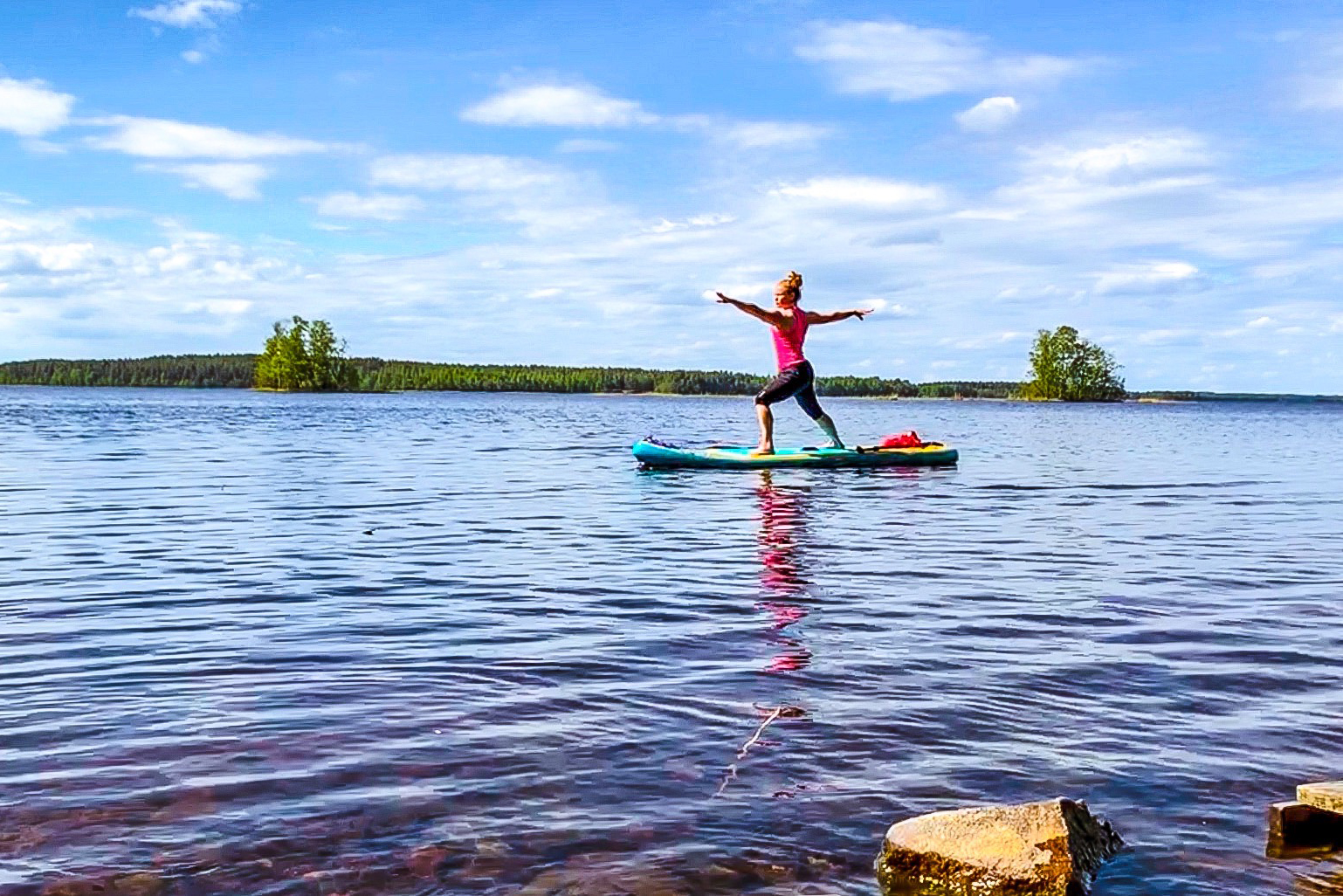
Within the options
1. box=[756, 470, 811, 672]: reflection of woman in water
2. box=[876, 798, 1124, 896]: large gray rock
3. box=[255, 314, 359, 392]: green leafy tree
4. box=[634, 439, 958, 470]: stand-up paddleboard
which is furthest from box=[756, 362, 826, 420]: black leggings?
box=[255, 314, 359, 392]: green leafy tree

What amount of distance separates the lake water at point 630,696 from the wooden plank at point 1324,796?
0.25m

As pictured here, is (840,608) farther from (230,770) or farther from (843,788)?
(230,770)

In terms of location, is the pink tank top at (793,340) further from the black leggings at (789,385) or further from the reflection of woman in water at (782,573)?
the reflection of woman in water at (782,573)

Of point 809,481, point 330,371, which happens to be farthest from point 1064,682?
point 330,371

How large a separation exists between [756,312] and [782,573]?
424 inches

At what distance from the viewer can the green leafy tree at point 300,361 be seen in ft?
577

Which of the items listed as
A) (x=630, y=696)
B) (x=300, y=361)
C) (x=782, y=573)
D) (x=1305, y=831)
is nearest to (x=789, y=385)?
(x=782, y=573)

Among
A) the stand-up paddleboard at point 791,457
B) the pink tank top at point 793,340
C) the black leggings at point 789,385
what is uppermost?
the pink tank top at point 793,340

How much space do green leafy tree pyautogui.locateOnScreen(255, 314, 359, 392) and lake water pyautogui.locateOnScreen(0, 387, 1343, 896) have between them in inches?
6455

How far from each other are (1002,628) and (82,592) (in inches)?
293

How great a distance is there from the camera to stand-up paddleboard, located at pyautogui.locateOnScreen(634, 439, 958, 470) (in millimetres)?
24391

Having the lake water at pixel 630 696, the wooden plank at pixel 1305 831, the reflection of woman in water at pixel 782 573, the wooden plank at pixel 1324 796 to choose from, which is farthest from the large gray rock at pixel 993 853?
the reflection of woman in water at pixel 782 573

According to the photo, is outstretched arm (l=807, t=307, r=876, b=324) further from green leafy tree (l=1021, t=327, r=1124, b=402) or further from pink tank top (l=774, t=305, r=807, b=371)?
green leafy tree (l=1021, t=327, r=1124, b=402)

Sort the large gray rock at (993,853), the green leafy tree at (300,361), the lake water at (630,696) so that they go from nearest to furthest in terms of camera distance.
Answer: the large gray rock at (993,853)
the lake water at (630,696)
the green leafy tree at (300,361)
